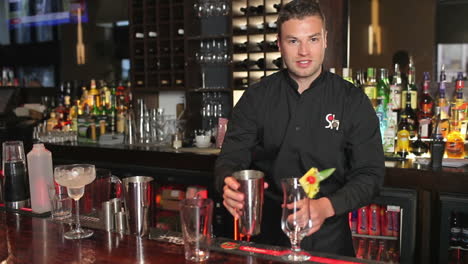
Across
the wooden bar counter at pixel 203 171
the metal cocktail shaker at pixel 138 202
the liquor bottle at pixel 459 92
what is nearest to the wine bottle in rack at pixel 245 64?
the wooden bar counter at pixel 203 171

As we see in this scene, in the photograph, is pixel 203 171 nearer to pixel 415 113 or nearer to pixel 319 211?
pixel 415 113

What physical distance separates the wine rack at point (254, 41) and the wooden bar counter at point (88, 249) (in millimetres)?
2394

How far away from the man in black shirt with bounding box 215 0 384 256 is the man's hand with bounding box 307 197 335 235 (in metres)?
0.07

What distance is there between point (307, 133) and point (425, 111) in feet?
4.83

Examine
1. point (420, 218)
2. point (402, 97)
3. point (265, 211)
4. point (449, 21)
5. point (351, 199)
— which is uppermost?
point (449, 21)

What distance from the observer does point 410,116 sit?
10.2ft

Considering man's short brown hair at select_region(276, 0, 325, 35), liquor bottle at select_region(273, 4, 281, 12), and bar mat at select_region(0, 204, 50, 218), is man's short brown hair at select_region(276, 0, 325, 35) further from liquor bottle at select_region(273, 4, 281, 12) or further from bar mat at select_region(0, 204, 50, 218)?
liquor bottle at select_region(273, 4, 281, 12)

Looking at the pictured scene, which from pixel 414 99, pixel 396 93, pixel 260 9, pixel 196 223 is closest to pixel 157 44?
pixel 260 9

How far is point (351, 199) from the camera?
1.68 meters

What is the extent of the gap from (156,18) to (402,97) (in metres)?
2.18

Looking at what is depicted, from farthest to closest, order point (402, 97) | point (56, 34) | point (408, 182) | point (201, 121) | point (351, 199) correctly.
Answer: point (56, 34), point (201, 121), point (402, 97), point (408, 182), point (351, 199)

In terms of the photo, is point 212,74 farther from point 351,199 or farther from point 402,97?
point 351,199

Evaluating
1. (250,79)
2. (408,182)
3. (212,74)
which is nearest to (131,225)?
(408,182)

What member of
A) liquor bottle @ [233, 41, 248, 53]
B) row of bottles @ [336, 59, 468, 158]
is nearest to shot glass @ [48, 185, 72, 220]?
row of bottles @ [336, 59, 468, 158]
